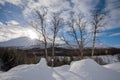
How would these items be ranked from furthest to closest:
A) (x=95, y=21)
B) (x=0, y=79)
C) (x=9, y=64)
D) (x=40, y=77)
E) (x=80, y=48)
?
1. (x=80, y=48)
2. (x=95, y=21)
3. (x=9, y=64)
4. (x=40, y=77)
5. (x=0, y=79)

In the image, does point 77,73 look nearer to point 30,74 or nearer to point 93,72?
point 93,72

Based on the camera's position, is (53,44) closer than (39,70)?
No

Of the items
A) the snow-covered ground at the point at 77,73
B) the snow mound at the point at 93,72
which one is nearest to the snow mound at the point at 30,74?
the snow-covered ground at the point at 77,73

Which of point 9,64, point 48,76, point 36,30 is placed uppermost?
point 36,30

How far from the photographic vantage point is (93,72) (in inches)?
180

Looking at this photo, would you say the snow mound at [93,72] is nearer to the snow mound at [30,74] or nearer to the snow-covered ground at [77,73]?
the snow-covered ground at [77,73]

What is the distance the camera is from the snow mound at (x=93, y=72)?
4363mm

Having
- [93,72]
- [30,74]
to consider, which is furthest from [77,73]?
[30,74]

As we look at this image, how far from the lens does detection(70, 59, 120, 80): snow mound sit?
4.36m

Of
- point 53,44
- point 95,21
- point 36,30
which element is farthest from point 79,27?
point 36,30

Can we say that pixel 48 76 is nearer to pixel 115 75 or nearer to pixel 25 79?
pixel 25 79

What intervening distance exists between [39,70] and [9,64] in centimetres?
1316

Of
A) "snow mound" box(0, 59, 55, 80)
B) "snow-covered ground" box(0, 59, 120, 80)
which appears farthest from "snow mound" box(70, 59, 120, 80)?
"snow mound" box(0, 59, 55, 80)

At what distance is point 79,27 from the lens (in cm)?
2133
